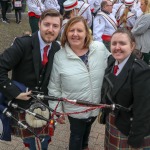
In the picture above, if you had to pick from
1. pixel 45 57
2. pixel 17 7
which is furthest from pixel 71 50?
pixel 17 7

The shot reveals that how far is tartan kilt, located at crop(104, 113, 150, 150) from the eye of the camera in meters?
2.52

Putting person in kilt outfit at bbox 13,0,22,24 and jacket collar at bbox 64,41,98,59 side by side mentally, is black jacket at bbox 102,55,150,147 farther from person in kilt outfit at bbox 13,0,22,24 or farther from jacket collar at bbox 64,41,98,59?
person in kilt outfit at bbox 13,0,22,24

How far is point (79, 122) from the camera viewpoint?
9.49ft

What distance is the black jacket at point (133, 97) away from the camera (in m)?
2.26

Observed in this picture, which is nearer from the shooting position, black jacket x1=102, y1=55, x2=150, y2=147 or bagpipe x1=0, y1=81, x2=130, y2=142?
black jacket x1=102, y1=55, x2=150, y2=147

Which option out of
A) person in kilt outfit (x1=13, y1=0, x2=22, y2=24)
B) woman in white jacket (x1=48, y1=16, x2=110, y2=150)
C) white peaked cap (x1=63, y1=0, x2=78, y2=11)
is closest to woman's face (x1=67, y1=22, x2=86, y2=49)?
woman in white jacket (x1=48, y1=16, x2=110, y2=150)

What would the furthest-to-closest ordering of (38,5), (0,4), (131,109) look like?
(0,4) < (38,5) < (131,109)

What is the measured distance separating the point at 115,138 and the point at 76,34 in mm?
1079

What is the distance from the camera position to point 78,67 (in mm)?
2686

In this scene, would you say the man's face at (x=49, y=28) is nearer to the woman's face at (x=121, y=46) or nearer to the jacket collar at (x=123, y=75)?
the woman's face at (x=121, y=46)

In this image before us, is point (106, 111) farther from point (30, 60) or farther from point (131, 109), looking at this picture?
point (30, 60)

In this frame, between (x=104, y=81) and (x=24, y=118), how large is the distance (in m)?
0.92

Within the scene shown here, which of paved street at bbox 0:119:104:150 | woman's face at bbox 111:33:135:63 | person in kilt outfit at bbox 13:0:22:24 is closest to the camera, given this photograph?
woman's face at bbox 111:33:135:63

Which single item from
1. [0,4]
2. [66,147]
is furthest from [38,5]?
[66,147]
